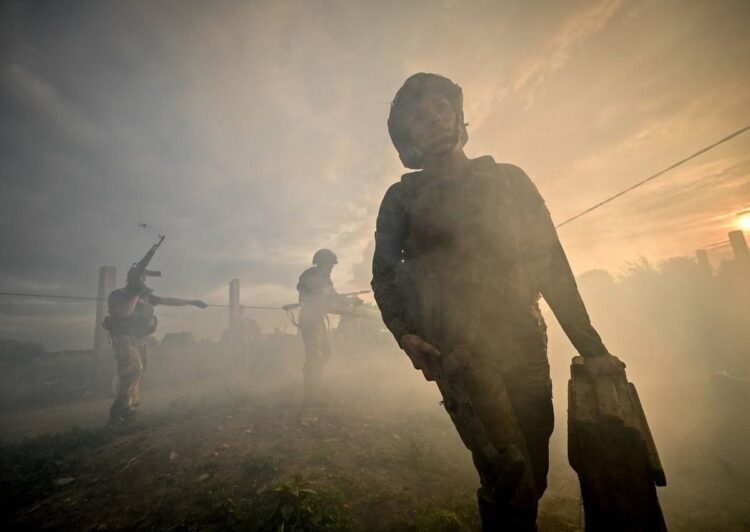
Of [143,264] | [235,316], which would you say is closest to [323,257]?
[143,264]

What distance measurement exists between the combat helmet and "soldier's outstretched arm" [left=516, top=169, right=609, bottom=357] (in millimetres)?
628

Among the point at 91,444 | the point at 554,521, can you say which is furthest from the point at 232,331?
the point at 554,521

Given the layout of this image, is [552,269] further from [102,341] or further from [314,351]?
[102,341]

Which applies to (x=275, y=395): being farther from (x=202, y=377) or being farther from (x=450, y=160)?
(x=202, y=377)

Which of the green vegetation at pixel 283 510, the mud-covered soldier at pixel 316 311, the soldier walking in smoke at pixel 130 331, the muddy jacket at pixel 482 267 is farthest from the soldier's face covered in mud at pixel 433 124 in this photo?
the soldier walking in smoke at pixel 130 331

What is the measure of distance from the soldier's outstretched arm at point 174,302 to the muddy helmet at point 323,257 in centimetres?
651

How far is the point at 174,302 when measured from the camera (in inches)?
520

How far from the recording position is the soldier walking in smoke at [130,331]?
30.2 feet

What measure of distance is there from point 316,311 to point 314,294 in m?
0.64

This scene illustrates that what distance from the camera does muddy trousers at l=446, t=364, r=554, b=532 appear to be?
1442mm

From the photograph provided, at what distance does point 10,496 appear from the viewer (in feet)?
15.3

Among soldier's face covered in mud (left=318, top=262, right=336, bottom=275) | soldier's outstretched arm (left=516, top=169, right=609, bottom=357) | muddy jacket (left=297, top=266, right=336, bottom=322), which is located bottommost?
soldier's outstretched arm (left=516, top=169, right=609, bottom=357)

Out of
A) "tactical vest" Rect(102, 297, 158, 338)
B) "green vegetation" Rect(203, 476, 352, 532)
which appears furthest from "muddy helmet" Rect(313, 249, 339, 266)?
"green vegetation" Rect(203, 476, 352, 532)

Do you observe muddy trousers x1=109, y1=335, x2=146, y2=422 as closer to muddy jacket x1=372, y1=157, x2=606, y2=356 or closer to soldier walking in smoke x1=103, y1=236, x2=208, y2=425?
soldier walking in smoke x1=103, y1=236, x2=208, y2=425
